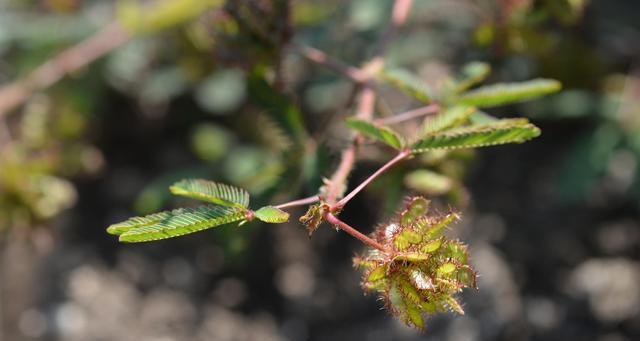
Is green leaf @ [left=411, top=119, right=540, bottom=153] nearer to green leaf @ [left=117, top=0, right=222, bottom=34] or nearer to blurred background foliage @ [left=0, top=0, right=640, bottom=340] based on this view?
blurred background foliage @ [left=0, top=0, right=640, bottom=340]

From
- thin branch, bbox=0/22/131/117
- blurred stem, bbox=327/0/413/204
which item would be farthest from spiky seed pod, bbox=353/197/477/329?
thin branch, bbox=0/22/131/117

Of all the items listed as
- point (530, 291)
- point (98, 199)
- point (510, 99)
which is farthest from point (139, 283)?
point (510, 99)

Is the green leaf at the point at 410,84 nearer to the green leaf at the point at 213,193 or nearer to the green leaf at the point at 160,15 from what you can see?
the green leaf at the point at 213,193

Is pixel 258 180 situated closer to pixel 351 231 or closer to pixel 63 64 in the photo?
pixel 351 231

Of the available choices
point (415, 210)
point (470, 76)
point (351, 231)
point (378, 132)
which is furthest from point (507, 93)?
point (351, 231)

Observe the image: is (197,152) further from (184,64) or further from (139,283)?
(139,283)

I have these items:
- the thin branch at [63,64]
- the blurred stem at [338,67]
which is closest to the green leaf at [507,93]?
the blurred stem at [338,67]

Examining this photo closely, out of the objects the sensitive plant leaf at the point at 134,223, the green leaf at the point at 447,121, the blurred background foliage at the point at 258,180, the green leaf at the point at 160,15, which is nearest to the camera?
the sensitive plant leaf at the point at 134,223
